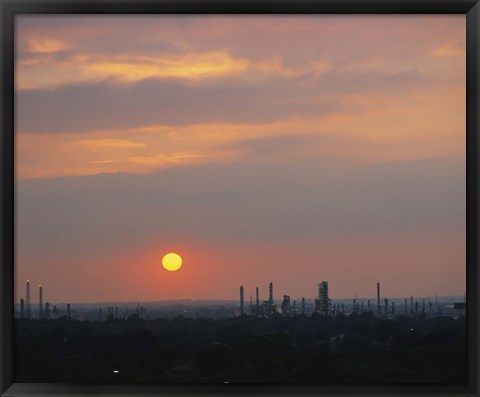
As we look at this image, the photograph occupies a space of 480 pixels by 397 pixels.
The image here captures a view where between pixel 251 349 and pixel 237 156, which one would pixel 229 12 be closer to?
pixel 237 156

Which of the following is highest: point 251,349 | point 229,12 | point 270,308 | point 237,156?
point 229,12

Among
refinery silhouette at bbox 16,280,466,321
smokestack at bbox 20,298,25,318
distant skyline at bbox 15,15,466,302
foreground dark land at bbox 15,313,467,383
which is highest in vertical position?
distant skyline at bbox 15,15,466,302

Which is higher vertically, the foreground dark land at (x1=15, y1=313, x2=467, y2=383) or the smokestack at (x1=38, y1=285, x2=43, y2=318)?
the smokestack at (x1=38, y1=285, x2=43, y2=318)

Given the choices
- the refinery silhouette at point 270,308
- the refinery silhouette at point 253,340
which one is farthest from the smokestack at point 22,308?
the refinery silhouette at point 270,308

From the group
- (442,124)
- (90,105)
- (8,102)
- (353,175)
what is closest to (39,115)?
(90,105)

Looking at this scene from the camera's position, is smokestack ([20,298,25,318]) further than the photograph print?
No

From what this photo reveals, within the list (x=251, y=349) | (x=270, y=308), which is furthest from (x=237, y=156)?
(x=251, y=349)

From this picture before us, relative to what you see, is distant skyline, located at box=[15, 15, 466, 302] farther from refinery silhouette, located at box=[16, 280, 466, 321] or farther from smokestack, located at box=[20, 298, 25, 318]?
smokestack, located at box=[20, 298, 25, 318]

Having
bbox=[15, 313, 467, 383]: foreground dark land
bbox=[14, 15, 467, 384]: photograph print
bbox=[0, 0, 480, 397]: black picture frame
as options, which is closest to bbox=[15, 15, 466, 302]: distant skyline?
bbox=[14, 15, 467, 384]: photograph print
